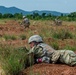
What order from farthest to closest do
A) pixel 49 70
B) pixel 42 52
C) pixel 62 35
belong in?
pixel 62 35, pixel 42 52, pixel 49 70

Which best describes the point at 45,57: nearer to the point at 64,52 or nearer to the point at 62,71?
the point at 64,52

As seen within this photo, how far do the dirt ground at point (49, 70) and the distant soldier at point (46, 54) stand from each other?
228mm

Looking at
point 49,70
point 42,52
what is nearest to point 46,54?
point 42,52

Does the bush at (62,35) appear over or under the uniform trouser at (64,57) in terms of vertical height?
under

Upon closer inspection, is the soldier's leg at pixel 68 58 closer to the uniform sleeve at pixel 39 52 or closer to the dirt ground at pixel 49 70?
the dirt ground at pixel 49 70

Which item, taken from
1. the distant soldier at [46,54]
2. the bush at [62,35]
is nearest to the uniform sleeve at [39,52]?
the distant soldier at [46,54]

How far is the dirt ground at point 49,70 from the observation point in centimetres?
937

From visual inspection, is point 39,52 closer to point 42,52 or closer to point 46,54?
point 42,52

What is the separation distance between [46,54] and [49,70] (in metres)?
1.16

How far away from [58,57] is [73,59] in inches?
16.3

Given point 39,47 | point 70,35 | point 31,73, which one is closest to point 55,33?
point 70,35

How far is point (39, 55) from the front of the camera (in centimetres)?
1074

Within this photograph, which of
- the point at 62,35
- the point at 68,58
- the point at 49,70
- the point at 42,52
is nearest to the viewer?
the point at 49,70

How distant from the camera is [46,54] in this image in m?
10.7
